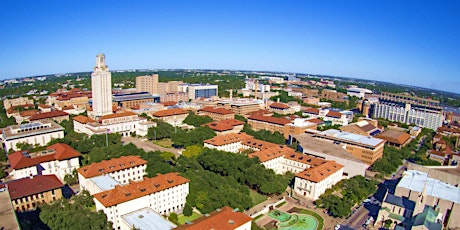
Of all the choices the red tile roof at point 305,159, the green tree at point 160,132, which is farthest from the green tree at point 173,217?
the green tree at point 160,132

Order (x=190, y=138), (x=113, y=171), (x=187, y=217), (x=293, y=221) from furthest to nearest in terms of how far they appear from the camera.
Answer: (x=190, y=138), (x=113, y=171), (x=293, y=221), (x=187, y=217)

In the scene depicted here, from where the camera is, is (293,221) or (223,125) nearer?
(293,221)

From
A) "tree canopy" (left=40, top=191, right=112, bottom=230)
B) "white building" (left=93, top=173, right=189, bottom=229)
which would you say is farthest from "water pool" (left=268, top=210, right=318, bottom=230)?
"tree canopy" (left=40, top=191, right=112, bottom=230)

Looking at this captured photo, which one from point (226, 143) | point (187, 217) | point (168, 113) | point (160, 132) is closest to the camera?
point (187, 217)

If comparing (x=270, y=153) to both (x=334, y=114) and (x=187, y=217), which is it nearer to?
(x=187, y=217)

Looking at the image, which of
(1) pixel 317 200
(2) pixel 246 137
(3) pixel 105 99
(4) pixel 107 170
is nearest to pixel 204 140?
(2) pixel 246 137

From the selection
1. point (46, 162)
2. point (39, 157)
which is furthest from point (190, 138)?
point (39, 157)

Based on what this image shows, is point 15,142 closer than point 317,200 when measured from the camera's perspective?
No

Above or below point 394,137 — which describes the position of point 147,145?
below

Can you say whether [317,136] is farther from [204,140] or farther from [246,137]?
[204,140]
